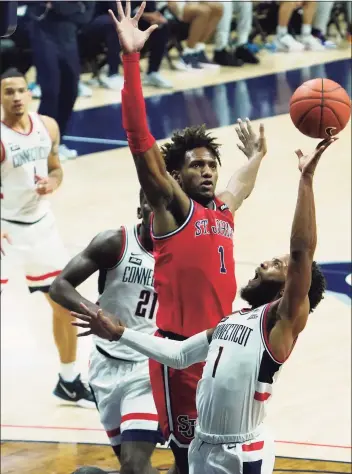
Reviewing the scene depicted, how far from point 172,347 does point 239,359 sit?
321mm

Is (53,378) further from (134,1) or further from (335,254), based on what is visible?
(134,1)

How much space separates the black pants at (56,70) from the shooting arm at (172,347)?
7192mm

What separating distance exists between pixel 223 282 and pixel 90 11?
8.04 meters

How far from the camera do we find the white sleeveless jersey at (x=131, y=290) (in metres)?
5.14

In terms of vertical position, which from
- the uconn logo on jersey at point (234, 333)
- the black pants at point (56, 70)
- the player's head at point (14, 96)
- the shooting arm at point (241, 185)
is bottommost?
the uconn logo on jersey at point (234, 333)

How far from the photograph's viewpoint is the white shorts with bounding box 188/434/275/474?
4020 millimetres

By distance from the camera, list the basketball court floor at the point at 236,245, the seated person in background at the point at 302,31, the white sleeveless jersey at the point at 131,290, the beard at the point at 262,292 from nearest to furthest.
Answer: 1. the beard at the point at 262,292
2. the white sleeveless jersey at the point at 131,290
3. the basketball court floor at the point at 236,245
4. the seated person in background at the point at 302,31

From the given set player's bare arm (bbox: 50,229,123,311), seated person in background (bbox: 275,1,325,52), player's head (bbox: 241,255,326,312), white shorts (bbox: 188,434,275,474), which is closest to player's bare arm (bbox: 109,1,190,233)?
player's head (bbox: 241,255,326,312)

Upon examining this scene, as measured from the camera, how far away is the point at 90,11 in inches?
469

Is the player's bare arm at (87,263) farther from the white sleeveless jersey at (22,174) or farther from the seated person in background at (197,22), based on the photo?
the seated person in background at (197,22)

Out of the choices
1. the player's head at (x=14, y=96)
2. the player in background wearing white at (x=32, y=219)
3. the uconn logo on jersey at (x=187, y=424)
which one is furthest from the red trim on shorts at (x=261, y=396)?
the player's head at (x=14, y=96)

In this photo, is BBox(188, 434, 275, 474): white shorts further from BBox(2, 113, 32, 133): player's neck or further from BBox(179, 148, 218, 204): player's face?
BBox(2, 113, 32, 133): player's neck

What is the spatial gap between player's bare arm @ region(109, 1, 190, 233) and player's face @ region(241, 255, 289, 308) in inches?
19.2

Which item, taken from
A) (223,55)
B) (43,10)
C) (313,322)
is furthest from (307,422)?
(223,55)
